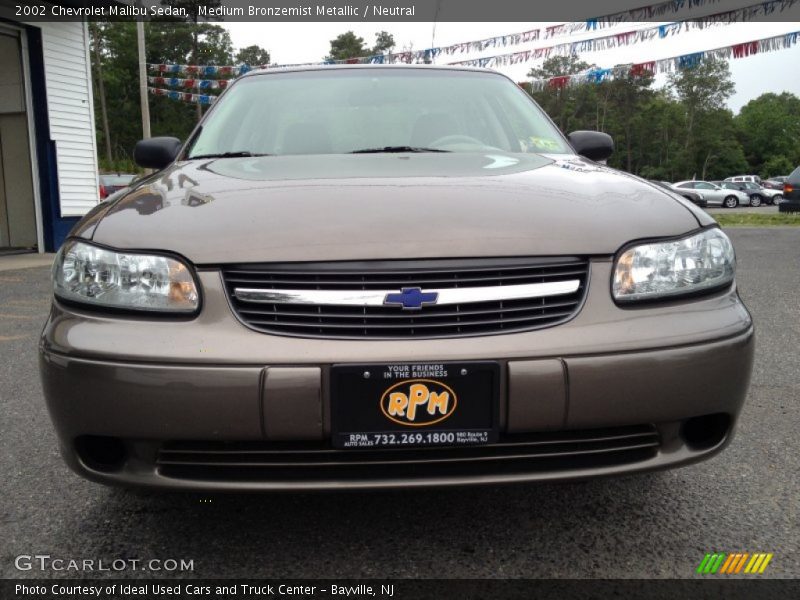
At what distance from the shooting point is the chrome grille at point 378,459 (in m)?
1.57

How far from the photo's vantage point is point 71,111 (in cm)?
1063

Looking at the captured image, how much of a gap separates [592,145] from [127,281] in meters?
1.97

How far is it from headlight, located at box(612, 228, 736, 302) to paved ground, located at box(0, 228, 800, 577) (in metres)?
0.69

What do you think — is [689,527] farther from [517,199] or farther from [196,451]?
[196,451]

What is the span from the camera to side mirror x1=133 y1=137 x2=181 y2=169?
278 centimetres

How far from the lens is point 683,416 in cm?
163

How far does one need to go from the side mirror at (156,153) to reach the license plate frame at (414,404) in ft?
5.53

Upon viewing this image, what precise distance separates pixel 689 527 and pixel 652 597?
1.36ft

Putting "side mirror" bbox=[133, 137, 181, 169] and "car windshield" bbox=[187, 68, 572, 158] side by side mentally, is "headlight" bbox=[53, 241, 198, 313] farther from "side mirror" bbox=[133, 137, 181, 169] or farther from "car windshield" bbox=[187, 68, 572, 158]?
"side mirror" bbox=[133, 137, 181, 169]

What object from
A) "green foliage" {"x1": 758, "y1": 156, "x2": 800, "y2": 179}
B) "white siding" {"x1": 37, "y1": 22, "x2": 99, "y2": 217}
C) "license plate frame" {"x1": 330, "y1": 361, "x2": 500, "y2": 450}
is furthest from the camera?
"green foliage" {"x1": 758, "y1": 156, "x2": 800, "y2": 179}

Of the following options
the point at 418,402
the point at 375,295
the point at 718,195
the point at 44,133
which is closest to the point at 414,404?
the point at 418,402

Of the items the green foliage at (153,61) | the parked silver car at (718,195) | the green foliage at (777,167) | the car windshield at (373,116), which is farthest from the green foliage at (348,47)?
the car windshield at (373,116)

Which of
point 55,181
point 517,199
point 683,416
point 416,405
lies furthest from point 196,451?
point 55,181

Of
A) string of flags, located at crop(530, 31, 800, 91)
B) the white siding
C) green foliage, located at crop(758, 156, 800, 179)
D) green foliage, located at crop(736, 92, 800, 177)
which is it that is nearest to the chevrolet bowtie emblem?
the white siding
